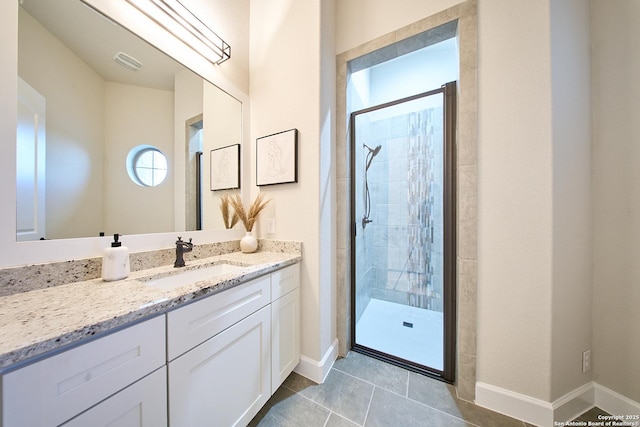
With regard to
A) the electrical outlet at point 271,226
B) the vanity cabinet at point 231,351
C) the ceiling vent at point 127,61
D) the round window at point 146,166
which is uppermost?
the ceiling vent at point 127,61

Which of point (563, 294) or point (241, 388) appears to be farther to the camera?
point (563, 294)

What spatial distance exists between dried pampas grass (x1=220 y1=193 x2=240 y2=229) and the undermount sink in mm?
352

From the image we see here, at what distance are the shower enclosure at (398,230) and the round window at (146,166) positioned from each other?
131 cm

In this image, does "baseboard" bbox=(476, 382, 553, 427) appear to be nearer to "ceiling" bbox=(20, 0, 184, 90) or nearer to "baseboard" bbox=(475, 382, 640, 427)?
"baseboard" bbox=(475, 382, 640, 427)

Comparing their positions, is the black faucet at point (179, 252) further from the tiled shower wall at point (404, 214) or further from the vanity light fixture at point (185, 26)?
the tiled shower wall at point (404, 214)

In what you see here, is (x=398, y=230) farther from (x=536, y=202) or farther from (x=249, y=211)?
(x=249, y=211)

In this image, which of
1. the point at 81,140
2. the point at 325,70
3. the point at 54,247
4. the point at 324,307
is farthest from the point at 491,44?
the point at 54,247

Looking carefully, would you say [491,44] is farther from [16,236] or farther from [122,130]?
[16,236]

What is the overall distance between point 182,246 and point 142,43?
1105mm

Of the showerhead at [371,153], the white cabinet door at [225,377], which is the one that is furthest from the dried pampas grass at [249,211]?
the showerhead at [371,153]

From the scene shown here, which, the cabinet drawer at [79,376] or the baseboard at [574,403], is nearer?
the cabinet drawer at [79,376]

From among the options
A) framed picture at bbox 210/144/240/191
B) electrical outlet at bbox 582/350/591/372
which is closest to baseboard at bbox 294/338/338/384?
framed picture at bbox 210/144/240/191

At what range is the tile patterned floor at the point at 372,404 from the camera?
1087 millimetres

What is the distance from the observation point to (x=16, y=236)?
75 centimetres
